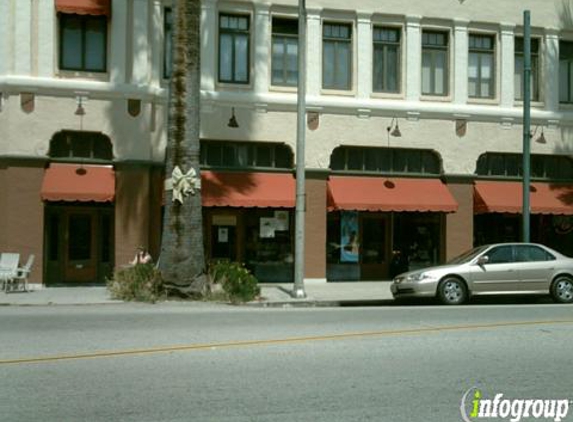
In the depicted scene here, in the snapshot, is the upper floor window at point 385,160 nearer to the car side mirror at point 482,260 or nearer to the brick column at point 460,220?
the brick column at point 460,220

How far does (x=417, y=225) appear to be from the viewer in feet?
80.0

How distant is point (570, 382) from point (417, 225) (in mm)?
16439

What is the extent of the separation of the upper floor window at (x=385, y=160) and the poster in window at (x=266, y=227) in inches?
100

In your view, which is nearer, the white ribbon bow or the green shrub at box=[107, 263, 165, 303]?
the green shrub at box=[107, 263, 165, 303]

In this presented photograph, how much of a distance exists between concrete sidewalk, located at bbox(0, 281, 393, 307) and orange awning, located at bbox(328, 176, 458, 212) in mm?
2456

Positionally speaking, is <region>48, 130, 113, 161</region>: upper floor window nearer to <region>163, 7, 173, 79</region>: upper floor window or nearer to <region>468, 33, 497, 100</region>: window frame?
<region>163, 7, 173, 79</region>: upper floor window

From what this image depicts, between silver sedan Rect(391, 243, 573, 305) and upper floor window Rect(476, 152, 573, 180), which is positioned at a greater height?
upper floor window Rect(476, 152, 573, 180)

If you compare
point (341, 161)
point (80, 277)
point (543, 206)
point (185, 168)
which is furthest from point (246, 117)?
point (543, 206)

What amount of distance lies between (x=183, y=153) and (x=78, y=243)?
5871mm

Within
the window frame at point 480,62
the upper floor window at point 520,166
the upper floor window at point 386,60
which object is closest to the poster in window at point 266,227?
the upper floor window at point 386,60

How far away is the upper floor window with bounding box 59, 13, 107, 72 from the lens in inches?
842

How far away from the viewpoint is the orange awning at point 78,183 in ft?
66.7

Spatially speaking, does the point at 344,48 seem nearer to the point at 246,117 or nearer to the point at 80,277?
the point at 246,117

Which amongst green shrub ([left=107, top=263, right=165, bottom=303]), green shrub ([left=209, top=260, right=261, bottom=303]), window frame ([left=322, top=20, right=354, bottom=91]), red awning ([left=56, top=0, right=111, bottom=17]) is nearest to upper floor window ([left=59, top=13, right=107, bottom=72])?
red awning ([left=56, top=0, right=111, bottom=17])
